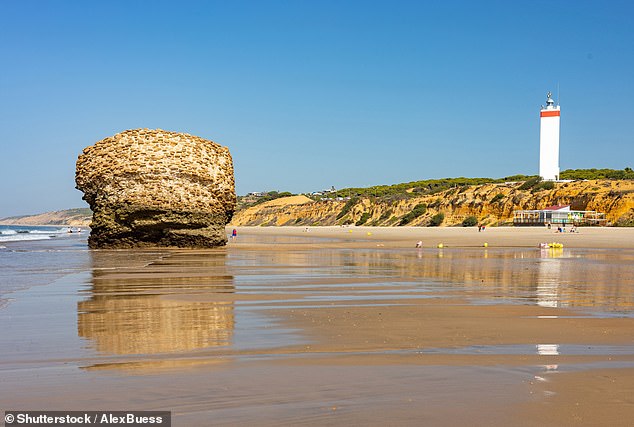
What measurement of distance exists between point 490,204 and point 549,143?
15.9 m

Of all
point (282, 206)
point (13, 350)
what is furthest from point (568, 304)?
point (282, 206)

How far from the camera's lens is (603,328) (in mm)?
5992

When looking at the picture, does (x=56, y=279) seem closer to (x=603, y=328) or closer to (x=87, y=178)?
(x=603, y=328)

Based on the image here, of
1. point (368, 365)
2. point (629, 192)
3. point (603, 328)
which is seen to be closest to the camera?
point (368, 365)

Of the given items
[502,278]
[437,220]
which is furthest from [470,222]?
[502,278]

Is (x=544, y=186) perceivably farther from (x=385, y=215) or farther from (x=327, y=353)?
(x=327, y=353)

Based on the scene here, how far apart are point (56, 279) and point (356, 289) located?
5615mm

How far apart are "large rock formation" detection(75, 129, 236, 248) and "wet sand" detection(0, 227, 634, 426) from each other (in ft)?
42.8

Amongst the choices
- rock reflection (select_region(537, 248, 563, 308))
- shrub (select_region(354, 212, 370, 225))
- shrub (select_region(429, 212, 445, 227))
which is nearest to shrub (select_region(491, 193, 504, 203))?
shrub (select_region(429, 212, 445, 227))

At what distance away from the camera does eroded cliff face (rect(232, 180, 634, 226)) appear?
2031 inches

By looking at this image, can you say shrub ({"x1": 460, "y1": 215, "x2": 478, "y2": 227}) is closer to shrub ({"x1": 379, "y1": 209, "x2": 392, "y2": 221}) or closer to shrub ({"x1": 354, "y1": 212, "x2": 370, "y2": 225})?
shrub ({"x1": 379, "y1": 209, "x2": 392, "y2": 221})

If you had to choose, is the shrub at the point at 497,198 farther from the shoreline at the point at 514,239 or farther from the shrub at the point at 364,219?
the shoreline at the point at 514,239

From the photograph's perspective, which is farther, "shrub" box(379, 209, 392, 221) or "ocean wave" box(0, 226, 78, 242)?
"shrub" box(379, 209, 392, 221)

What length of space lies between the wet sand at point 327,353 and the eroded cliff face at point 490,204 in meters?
45.0
